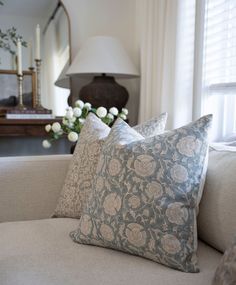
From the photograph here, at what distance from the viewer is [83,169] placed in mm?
1321

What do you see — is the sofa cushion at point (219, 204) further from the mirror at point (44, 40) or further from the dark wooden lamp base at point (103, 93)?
the mirror at point (44, 40)

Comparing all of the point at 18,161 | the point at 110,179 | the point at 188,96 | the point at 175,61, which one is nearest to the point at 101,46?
the point at 175,61

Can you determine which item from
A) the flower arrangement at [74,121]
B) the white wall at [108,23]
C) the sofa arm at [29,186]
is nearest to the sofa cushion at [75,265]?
the sofa arm at [29,186]

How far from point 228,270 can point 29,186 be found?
3.23ft

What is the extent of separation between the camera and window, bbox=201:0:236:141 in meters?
1.71

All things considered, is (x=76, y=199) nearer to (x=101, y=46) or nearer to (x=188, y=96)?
(x=188, y=96)

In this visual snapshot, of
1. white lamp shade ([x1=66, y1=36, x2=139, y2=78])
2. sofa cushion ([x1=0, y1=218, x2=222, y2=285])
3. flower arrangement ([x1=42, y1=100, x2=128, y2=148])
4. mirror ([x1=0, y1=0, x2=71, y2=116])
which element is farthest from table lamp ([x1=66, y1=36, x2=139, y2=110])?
sofa cushion ([x1=0, y1=218, x2=222, y2=285])

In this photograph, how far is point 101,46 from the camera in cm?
213

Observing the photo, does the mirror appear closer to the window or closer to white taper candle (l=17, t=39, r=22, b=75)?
white taper candle (l=17, t=39, r=22, b=75)

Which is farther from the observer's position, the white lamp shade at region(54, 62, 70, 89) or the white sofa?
the white lamp shade at region(54, 62, 70, 89)

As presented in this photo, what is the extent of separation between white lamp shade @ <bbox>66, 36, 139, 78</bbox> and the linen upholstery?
5.07ft

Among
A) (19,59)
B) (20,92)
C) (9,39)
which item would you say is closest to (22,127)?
(20,92)

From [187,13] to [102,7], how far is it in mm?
852

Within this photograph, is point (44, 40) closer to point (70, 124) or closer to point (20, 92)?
point (20, 92)
